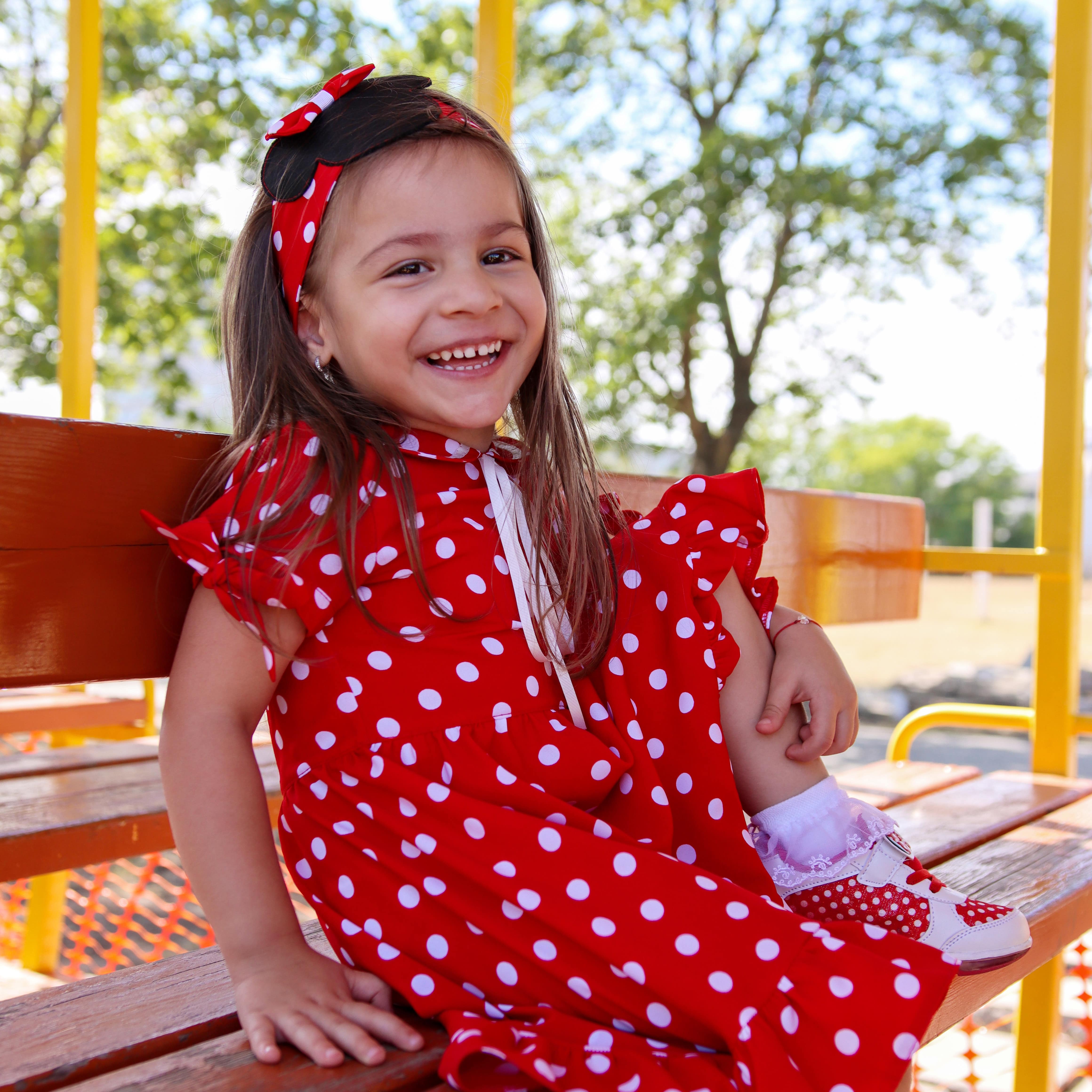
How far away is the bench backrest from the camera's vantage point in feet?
2.98

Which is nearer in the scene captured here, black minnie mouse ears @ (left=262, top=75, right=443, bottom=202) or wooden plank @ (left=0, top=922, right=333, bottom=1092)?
wooden plank @ (left=0, top=922, right=333, bottom=1092)

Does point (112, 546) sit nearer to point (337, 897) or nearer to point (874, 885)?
point (337, 897)

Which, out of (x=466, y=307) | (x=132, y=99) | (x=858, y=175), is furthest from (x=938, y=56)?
(x=466, y=307)

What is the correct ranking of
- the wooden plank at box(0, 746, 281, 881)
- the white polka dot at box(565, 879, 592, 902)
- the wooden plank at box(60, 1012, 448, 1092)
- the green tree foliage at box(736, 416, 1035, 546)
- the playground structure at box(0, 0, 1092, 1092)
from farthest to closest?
the green tree foliage at box(736, 416, 1035, 546)
the playground structure at box(0, 0, 1092, 1092)
the wooden plank at box(0, 746, 281, 881)
the white polka dot at box(565, 879, 592, 902)
the wooden plank at box(60, 1012, 448, 1092)

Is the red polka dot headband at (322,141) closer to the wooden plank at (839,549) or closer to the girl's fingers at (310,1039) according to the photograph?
the wooden plank at (839,549)

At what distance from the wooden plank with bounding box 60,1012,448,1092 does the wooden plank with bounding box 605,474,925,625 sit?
0.81 metres

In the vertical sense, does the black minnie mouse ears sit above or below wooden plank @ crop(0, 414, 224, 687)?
above

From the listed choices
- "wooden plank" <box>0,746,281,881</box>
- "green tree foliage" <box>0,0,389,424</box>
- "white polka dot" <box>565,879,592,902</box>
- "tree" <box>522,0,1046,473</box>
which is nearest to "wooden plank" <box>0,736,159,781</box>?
"wooden plank" <box>0,746,281,881</box>

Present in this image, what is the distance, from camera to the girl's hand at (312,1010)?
2.60ft

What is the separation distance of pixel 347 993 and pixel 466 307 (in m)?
0.59

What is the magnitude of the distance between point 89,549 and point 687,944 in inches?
22.9

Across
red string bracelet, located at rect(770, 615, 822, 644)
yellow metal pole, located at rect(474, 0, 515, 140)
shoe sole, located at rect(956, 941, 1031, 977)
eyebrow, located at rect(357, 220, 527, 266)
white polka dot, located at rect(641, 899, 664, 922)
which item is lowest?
shoe sole, located at rect(956, 941, 1031, 977)

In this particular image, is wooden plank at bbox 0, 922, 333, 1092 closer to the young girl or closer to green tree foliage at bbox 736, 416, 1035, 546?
the young girl

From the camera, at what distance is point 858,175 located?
26.0 feet
